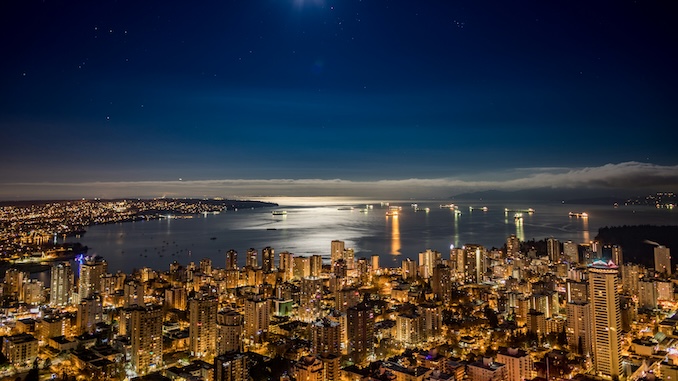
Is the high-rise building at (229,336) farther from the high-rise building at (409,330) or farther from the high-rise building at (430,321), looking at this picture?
the high-rise building at (430,321)

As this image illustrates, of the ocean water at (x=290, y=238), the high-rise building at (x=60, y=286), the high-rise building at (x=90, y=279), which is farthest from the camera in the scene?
the ocean water at (x=290, y=238)

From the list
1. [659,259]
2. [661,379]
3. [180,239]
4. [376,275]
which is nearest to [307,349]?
[661,379]

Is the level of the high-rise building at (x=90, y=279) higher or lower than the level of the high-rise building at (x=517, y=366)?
higher

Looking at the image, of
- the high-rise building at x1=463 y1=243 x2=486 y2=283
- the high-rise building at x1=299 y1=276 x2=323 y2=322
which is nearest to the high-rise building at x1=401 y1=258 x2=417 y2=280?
the high-rise building at x1=463 y1=243 x2=486 y2=283

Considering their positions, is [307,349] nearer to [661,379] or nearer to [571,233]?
[661,379]

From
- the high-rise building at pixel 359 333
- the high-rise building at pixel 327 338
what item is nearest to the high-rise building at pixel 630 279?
the high-rise building at pixel 359 333

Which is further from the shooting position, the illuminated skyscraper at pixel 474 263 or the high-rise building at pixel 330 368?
the illuminated skyscraper at pixel 474 263
